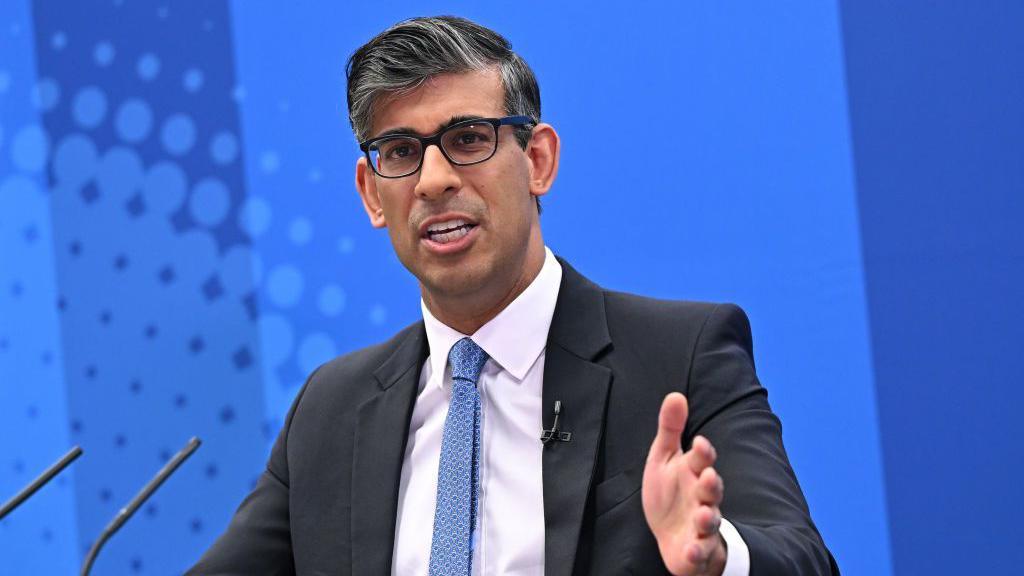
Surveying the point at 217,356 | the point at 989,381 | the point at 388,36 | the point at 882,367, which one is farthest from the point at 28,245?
the point at 989,381

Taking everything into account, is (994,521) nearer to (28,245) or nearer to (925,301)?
(925,301)

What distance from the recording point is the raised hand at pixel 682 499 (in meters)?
1.33

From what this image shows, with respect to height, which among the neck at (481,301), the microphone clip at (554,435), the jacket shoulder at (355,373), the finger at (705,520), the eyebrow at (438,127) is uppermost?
the eyebrow at (438,127)

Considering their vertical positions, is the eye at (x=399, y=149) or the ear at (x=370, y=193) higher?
the eye at (x=399, y=149)

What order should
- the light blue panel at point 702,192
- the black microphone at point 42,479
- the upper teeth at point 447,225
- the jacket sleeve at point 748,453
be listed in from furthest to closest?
the light blue panel at point 702,192, the black microphone at point 42,479, the upper teeth at point 447,225, the jacket sleeve at point 748,453

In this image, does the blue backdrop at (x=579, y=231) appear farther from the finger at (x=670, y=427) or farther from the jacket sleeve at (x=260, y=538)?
the finger at (x=670, y=427)

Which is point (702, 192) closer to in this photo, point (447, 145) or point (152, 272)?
point (447, 145)

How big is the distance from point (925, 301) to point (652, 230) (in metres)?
0.63

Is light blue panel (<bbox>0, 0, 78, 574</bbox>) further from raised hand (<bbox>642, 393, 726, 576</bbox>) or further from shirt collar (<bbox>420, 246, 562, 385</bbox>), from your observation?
raised hand (<bbox>642, 393, 726, 576</bbox>)

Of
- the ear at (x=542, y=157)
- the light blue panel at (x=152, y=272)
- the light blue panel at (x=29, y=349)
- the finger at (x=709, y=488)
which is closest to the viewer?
the finger at (x=709, y=488)

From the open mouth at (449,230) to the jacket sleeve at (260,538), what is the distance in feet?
1.70

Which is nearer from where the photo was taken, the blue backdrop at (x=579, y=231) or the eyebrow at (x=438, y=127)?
the eyebrow at (x=438, y=127)

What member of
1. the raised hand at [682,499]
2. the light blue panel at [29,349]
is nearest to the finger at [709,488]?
the raised hand at [682,499]

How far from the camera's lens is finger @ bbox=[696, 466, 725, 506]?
1.32 metres
